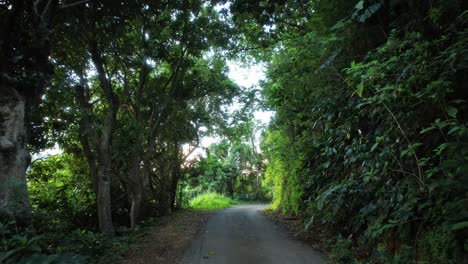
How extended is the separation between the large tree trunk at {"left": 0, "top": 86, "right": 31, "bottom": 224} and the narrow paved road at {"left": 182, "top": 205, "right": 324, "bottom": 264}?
315 centimetres

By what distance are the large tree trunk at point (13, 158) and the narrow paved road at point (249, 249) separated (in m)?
3.15

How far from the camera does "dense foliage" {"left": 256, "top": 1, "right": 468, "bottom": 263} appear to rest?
4082 millimetres

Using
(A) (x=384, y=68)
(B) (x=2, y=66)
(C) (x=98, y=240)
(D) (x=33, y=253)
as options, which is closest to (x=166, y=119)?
(C) (x=98, y=240)

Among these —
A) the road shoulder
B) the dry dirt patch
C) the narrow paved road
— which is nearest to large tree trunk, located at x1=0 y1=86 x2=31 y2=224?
the dry dirt patch

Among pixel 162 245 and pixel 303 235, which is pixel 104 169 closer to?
pixel 162 245

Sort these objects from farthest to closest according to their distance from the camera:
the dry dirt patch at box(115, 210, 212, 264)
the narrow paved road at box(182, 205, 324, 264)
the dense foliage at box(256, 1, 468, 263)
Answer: the dry dirt patch at box(115, 210, 212, 264) → the narrow paved road at box(182, 205, 324, 264) → the dense foliage at box(256, 1, 468, 263)

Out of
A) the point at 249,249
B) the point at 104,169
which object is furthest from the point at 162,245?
the point at 104,169

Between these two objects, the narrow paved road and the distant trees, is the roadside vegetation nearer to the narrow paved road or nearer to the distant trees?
the narrow paved road

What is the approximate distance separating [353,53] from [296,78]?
1430 millimetres

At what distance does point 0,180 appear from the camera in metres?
5.44

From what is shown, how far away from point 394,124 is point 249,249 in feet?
13.6

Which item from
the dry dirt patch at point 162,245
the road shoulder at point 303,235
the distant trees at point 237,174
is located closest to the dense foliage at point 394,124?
the road shoulder at point 303,235

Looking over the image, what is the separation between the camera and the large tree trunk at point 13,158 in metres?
5.39

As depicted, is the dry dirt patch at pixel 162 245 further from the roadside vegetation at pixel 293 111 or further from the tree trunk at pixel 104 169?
the tree trunk at pixel 104 169
